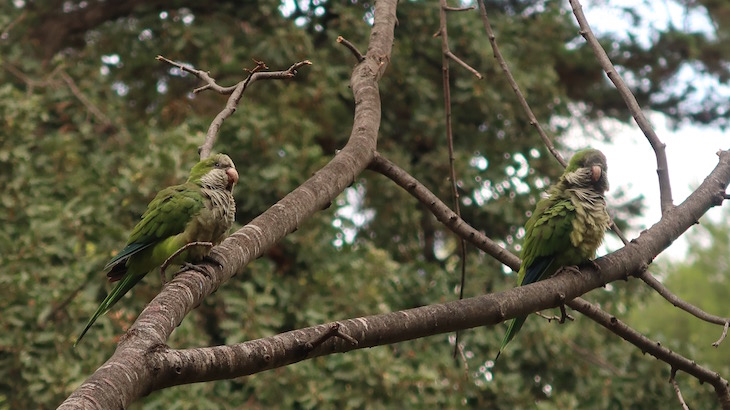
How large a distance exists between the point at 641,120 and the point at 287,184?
2766 millimetres

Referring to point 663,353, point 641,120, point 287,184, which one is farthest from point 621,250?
point 287,184

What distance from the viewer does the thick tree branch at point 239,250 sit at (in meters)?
1.42

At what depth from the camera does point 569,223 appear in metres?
2.95

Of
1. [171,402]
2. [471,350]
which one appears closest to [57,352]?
[171,402]

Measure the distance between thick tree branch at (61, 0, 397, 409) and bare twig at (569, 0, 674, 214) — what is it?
72 centimetres

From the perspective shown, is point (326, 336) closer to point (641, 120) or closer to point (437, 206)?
point (437, 206)

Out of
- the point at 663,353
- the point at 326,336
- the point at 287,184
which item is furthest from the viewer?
the point at 287,184

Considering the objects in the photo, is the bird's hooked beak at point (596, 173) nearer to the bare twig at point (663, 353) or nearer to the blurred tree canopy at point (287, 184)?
the bare twig at point (663, 353)

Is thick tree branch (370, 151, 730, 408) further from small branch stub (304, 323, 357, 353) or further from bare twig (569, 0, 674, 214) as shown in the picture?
small branch stub (304, 323, 357, 353)

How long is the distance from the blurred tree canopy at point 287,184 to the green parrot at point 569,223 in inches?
66.4

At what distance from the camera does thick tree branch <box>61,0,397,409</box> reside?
1418mm

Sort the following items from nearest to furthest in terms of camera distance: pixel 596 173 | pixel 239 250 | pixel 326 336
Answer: pixel 326 336 < pixel 239 250 < pixel 596 173

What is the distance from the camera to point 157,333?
5.20 ft

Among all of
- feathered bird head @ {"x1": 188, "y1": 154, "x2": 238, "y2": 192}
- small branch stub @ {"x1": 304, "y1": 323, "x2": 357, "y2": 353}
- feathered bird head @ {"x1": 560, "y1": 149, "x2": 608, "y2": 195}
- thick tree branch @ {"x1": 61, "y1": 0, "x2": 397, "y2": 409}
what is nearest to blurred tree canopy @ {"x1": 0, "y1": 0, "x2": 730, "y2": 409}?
feathered bird head @ {"x1": 188, "y1": 154, "x2": 238, "y2": 192}
